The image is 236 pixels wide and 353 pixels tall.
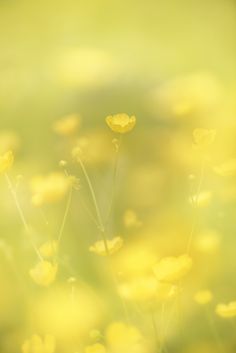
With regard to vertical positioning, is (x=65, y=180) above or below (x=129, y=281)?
above

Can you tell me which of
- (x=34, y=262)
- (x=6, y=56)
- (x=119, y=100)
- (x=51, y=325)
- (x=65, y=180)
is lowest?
(x=51, y=325)

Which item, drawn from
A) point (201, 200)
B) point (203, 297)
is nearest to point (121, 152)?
point (201, 200)

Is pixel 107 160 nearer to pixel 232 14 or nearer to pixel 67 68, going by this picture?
pixel 67 68

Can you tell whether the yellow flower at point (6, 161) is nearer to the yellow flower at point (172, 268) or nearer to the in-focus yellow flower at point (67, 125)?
the in-focus yellow flower at point (67, 125)

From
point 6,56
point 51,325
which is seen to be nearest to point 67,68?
point 6,56
